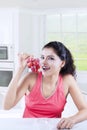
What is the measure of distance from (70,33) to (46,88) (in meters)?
1.61

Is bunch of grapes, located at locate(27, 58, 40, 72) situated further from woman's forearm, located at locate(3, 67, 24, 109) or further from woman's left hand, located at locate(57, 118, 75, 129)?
woman's left hand, located at locate(57, 118, 75, 129)

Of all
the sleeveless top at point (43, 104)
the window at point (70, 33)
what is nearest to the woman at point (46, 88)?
the sleeveless top at point (43, 104)

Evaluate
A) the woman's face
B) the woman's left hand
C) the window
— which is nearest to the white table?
the woman's left hand

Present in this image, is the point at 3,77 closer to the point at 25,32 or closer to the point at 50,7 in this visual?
the point at 25,32

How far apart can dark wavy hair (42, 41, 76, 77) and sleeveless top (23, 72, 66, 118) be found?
173 mm

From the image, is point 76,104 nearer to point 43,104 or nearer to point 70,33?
point 43,104

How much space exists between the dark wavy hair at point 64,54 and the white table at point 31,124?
384mm

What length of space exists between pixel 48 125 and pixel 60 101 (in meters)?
0.25

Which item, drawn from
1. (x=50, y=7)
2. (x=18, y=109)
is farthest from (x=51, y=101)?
(x=50, y=7)

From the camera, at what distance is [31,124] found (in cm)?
115

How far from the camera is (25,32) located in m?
2.83

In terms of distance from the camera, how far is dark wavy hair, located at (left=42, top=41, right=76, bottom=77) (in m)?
1.42

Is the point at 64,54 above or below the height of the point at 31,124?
above

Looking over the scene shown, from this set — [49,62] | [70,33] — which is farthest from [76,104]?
[70,33]
